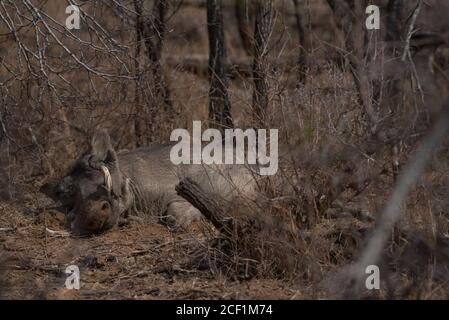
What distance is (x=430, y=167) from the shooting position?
20.7 feet

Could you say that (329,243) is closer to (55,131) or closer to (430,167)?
(430,167)

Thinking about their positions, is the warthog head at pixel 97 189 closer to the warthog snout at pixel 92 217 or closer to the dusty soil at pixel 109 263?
the warthog snout at pixel 92 217

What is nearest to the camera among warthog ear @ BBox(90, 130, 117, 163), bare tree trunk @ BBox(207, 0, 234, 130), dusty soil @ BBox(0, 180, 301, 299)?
dusty soil @ BBox(0, 180, 301, 299)

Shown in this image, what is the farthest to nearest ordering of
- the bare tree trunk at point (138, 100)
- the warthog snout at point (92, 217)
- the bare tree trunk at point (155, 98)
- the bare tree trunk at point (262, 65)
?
1. the bare tree trunk at point (155, 98)
2. the bare tree trunk at point (138, 100)
3. the warthog snout at point (92, 217)
4. the bare tree trunk at point (262, 65)

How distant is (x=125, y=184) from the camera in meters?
8.16

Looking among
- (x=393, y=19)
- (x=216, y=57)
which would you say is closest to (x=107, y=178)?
(x=216, y=57)

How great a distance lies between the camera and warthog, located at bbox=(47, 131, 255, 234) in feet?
25.5

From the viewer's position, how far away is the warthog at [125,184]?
25.5 feet

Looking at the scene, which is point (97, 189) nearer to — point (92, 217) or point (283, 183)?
point (92, 217)

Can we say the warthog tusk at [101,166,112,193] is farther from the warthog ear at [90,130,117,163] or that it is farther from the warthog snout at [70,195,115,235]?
the warthog ear at [90,130,117,163]

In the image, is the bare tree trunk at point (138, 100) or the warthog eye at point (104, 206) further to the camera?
the bare tree trunk at point (138, 100)

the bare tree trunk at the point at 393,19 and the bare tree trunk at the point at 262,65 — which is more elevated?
the bare tree trunk at the point at 393,19

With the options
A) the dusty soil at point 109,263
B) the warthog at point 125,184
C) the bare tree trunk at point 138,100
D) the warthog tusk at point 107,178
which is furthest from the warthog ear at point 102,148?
the bare tree trunk at point 138,100

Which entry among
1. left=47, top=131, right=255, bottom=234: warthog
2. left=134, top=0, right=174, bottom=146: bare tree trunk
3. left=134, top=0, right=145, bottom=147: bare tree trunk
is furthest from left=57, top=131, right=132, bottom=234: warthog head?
left=134, top=0, right=174, bottom=146: bare tree trunk
